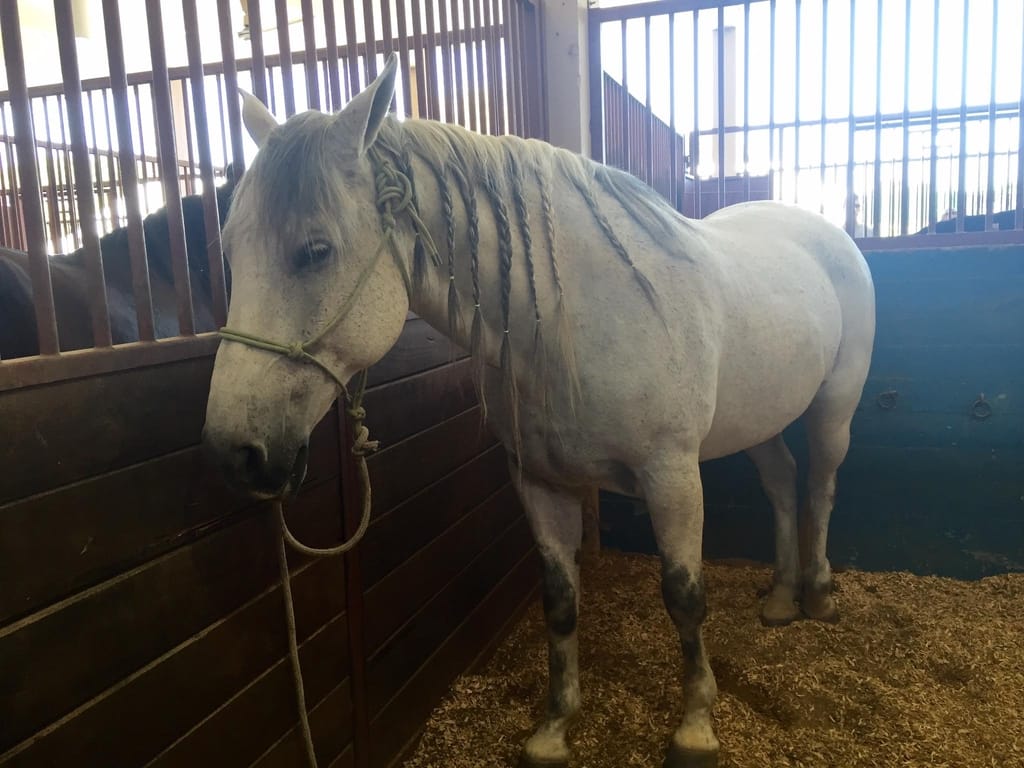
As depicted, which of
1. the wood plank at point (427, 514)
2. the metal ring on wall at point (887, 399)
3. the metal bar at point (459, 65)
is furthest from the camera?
the metal ring on wall at point (887, 399)

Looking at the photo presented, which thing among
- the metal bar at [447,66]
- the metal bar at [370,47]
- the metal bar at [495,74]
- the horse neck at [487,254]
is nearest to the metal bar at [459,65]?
the metal bar at [447,66]

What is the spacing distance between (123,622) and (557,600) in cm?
90

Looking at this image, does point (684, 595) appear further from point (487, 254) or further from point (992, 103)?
point (992, 103)

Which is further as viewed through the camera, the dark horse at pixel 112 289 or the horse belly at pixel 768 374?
the horse belly at pixel 768 374

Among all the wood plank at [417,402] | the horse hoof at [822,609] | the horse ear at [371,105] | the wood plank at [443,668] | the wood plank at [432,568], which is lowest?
the horse hoof at [822,609]

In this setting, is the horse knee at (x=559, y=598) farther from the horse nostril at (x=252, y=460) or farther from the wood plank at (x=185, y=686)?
the horse nostril at (x=252, y=460)

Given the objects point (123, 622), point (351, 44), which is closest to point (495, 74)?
point (351, 44)

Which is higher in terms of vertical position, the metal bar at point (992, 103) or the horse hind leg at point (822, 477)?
the metal bar at point (992, 103)

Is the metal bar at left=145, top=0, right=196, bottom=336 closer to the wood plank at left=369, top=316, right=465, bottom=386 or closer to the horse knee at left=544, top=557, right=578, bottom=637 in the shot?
the wood plank at left=369, top=316, right=465, bottom=386

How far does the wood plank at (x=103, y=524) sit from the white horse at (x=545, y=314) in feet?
0.53

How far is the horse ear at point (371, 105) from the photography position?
949 mm

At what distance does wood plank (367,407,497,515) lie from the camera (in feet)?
5.10

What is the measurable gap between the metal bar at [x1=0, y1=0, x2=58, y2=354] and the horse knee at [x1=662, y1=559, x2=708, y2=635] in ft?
3.75

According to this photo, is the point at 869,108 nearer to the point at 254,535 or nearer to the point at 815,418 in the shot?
the point at 815,418
